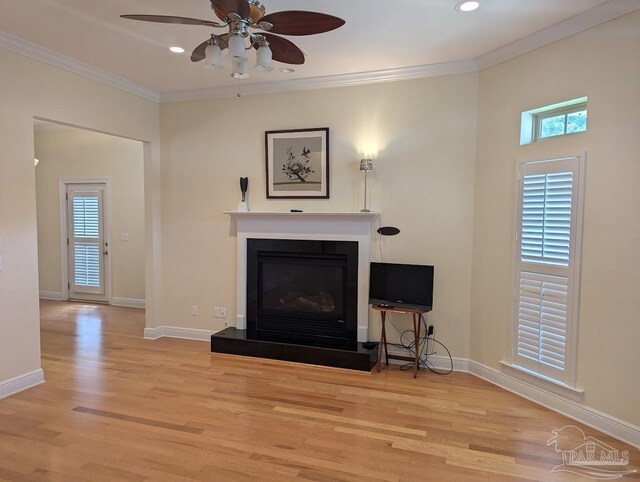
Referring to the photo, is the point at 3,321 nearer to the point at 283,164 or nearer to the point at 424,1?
the point at 283,164

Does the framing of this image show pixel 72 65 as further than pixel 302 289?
No

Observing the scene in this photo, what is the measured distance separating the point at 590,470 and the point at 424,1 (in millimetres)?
3169

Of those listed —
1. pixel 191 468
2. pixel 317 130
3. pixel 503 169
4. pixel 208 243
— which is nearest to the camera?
pixel 191 468

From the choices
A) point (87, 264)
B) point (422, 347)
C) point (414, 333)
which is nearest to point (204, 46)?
point (414, 333)

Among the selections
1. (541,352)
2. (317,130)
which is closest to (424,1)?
(317,130)

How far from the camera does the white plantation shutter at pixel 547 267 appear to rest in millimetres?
3084

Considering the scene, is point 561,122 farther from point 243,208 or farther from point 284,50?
point 243,208

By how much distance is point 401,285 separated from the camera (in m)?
4.00

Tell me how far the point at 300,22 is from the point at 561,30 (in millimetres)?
2202

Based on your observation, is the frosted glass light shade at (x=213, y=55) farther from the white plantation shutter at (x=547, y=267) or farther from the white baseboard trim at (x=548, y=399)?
the white baseboard trim at (x=548, y=399)

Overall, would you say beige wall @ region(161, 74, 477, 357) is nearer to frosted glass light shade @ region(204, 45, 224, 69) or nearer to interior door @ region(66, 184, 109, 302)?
frosted glass light shade @ region(204, 45, 224, 69)

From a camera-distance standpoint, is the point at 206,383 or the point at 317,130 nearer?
the point at 206,383

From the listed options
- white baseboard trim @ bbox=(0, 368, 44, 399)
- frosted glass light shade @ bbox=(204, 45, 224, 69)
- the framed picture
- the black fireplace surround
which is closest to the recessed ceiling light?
frosted glass light shade @ bbox=(204, 45, 224, 69)

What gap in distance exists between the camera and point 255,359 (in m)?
4.30
